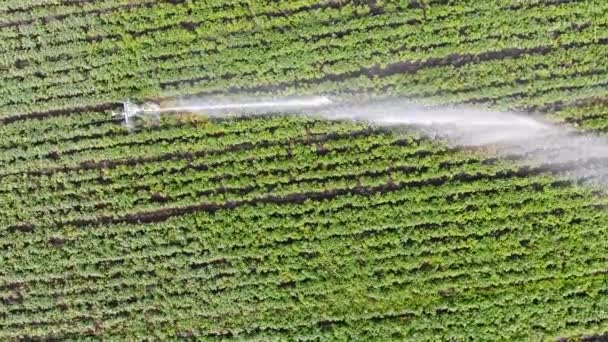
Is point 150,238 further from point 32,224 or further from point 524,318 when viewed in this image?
point 524,318

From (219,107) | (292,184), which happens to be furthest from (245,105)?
(292,184)

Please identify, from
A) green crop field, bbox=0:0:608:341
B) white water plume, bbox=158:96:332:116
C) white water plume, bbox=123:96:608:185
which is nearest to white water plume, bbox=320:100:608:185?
white water plume, bbox=123:96:608:185

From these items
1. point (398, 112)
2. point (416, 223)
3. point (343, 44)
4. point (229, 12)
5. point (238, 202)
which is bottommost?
point (416, 223)

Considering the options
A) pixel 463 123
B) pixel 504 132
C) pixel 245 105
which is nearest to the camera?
pixel 504 132

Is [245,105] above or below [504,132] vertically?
above

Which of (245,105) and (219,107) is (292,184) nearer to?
(245,105)

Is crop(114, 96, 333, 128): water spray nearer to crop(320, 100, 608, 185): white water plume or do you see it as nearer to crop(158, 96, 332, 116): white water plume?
crop(158, 96, 332, 116): white water plume

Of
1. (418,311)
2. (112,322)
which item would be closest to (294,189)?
(418,311)
